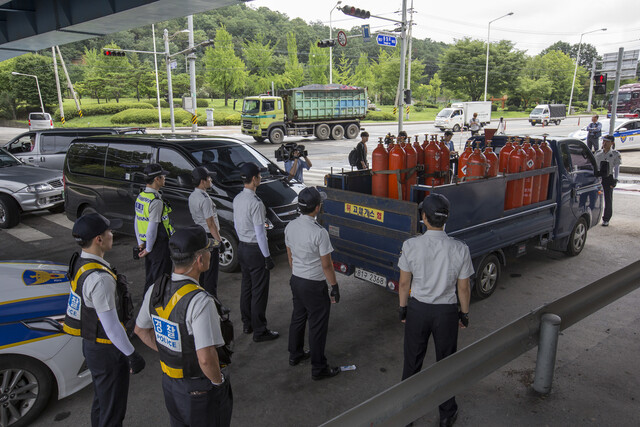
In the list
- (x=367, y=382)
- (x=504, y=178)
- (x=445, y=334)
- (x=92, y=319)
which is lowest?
(x=367, y=382)

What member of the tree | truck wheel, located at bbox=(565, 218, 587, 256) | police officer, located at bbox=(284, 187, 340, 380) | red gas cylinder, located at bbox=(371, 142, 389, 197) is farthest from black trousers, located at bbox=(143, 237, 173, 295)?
the tree

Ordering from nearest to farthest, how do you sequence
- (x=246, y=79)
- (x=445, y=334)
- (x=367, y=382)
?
(x=445, y=334)
(x=367, y=382)
(x=246, y=79)

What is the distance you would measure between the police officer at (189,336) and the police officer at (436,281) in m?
1.61

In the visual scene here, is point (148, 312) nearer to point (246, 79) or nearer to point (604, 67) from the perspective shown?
point (604, 67)

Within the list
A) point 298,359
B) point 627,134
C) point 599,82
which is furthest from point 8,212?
point 627,134

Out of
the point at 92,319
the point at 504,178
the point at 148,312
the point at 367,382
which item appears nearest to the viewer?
the point at 148,312

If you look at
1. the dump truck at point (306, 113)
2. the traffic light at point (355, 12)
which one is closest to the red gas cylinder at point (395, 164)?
the traffic light at point (355, 12)

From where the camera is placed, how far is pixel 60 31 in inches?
572

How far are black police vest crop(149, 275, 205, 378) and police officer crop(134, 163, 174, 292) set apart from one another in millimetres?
2629

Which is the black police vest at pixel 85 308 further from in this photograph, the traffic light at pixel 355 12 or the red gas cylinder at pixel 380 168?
the traffic light at pixel 355 12

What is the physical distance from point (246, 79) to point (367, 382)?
60.6m

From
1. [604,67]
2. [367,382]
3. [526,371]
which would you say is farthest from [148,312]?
[604,67]

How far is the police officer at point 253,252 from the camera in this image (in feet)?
16.0

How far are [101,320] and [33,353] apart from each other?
1177 millimetres
